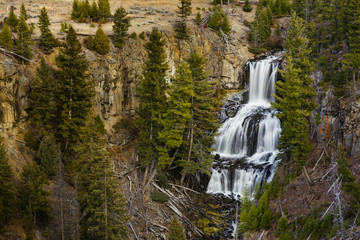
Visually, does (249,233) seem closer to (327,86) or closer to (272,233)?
(272,233)

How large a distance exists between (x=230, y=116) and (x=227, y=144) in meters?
5.04

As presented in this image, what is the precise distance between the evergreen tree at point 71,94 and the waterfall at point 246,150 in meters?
13.9

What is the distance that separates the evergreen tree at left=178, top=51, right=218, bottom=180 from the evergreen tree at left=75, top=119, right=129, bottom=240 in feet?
39.6

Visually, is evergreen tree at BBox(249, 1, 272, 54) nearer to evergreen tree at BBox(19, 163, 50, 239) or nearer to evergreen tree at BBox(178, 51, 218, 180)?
evergreen tree at BBox(178, 51, 218, 180)

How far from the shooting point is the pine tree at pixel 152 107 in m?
30.5

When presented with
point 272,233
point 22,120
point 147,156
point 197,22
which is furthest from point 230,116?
point 22,120

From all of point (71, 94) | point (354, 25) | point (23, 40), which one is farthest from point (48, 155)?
point (354, 25)

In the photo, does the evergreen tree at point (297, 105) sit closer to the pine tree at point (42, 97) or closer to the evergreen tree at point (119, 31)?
the evergreen tree at point (119, 31)

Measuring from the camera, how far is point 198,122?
31844 mm

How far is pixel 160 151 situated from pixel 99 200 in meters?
11.7

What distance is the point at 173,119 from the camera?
3105 centimetres

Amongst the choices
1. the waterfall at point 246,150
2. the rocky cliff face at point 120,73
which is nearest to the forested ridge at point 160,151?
the rocky cliff face at point 120,73

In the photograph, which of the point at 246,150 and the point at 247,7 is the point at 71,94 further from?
the point at 247,7

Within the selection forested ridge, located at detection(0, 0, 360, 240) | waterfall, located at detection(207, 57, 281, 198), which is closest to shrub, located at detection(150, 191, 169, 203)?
forested ridge, located at detection(0, 0, 360, 240)
